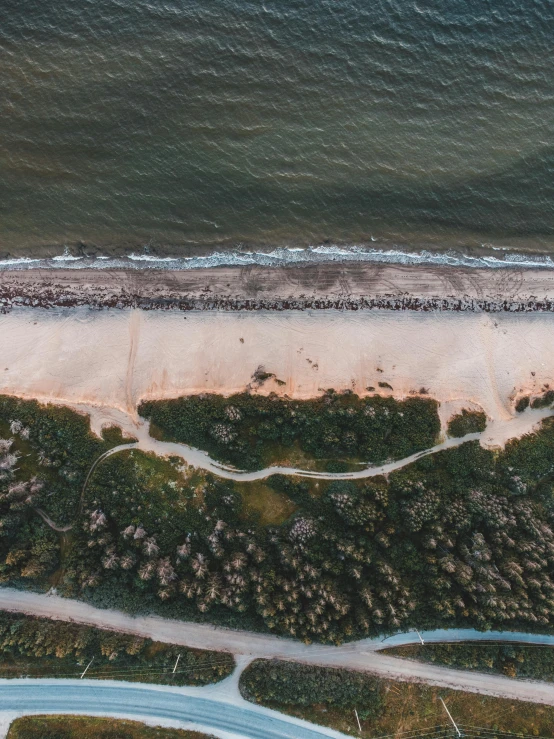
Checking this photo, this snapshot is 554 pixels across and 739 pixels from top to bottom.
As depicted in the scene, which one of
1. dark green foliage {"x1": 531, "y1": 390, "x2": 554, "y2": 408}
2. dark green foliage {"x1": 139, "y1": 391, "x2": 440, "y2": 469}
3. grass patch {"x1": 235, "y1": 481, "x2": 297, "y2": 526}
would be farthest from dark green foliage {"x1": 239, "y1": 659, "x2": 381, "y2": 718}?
dark green foliage {"x1": 531, "y1": 390, "x2": 554, "y2": 408}

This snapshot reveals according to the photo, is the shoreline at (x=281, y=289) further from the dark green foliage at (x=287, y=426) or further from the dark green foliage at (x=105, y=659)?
the dark green foliage at (x=105, y=659)

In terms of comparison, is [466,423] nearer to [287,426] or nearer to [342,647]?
[287,426]

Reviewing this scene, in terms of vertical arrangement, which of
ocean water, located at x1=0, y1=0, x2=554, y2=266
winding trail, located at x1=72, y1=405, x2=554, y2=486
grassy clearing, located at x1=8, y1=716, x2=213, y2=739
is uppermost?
ocean water, located at x1=0, y1=0, x2=554, y2=266

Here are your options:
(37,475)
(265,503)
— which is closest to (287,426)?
(265,503)

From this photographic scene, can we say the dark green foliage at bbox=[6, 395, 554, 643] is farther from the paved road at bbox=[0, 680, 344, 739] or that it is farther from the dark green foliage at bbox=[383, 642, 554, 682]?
the paved road at bbox=[0, 680, 344, 739]

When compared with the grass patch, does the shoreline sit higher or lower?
higher
